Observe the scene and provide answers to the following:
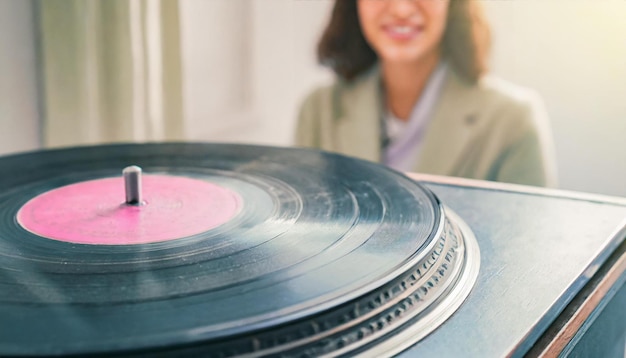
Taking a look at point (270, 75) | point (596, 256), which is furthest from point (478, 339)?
point (270, 75)

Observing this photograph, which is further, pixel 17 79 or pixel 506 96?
pixel 506 96

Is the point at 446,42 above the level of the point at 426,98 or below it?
above

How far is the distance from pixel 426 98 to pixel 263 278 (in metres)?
1.49

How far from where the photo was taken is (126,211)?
0.91 meters

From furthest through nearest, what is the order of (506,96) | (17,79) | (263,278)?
(506,96)
(17,79)
(263,278)

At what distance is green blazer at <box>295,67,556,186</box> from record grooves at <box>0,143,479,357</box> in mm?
1032

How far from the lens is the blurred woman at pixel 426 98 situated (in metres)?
1.95

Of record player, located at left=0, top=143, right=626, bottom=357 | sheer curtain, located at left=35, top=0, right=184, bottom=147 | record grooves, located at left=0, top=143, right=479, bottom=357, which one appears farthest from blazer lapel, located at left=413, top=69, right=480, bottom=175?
record grooves, located at left=0, top=143, right=479, bottom=357

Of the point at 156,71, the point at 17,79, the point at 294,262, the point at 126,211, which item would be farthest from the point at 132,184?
the point at 156,71

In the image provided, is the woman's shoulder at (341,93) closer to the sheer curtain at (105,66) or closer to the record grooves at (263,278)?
the sheer curtain at (105,66)

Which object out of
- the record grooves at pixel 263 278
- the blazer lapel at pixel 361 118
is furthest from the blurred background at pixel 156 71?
the record grooves at pixel 263 278

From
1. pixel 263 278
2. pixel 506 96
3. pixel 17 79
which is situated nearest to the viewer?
pixel 263 278

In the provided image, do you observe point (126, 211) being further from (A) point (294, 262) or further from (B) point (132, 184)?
(A) point (294, 262)

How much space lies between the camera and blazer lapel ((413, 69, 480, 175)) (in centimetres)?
200
